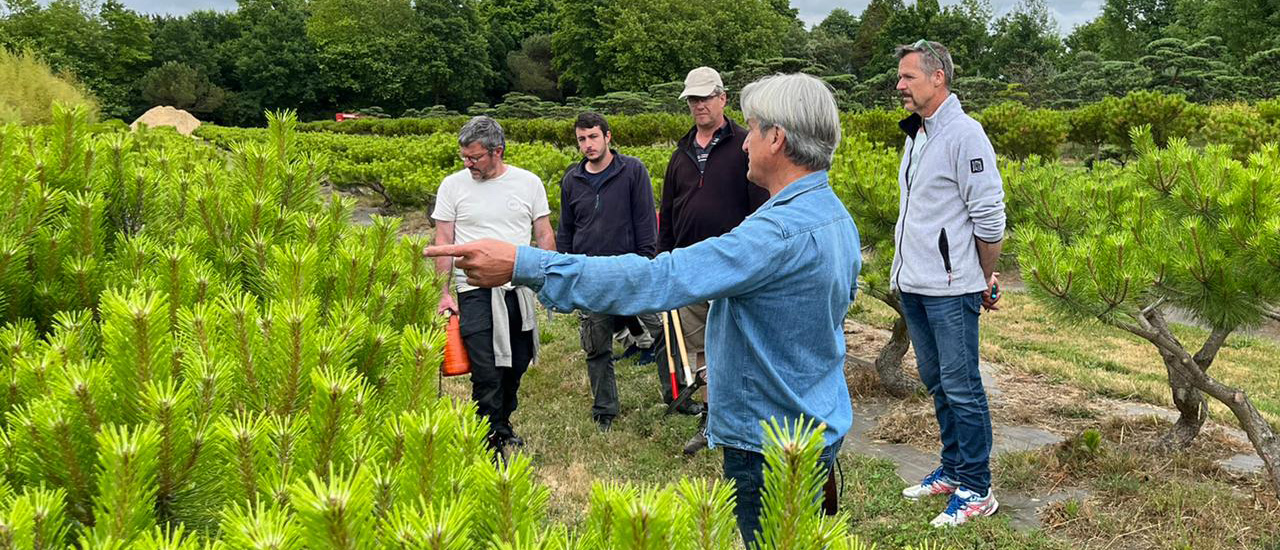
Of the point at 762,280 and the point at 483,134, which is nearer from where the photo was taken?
the point at 762,280

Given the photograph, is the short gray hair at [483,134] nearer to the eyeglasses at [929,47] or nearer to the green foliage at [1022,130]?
the eyeglasses at [929,47]

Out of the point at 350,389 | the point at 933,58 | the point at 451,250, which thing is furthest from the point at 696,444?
the point at 350,389

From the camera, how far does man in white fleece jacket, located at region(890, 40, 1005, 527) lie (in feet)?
11.6

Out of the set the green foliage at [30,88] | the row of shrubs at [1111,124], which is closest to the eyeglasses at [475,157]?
the row of shrubs at [1111,124]

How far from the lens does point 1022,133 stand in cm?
1609

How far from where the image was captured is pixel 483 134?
456cm

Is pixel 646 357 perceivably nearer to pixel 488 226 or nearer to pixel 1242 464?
pixel 488 226

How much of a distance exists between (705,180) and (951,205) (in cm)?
144

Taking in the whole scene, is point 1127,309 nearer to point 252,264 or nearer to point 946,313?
point 946,313

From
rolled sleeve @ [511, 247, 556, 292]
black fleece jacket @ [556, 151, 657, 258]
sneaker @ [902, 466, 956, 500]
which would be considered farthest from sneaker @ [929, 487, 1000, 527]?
rolled sleeve @ [511, 247, 556, 292]

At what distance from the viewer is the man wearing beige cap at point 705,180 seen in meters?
4.64

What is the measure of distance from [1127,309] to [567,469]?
9.10 feet

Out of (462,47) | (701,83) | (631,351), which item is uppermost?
(462,47)

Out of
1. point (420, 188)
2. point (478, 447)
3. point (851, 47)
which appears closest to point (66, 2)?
point (851, 47)
